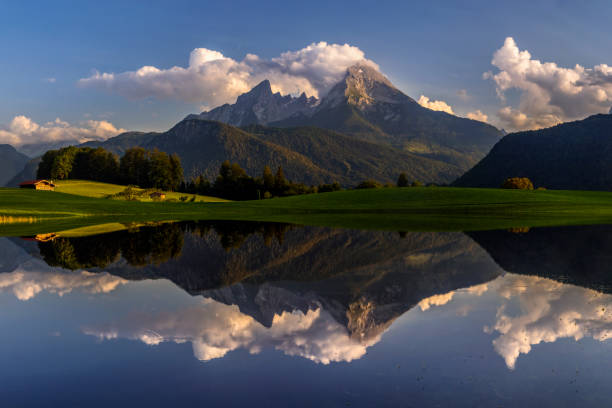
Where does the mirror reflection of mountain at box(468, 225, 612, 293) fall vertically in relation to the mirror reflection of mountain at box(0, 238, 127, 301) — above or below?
above

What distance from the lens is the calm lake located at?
979cm

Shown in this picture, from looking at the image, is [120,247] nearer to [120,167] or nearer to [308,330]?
[308,330]

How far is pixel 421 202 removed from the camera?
9100 centimetres

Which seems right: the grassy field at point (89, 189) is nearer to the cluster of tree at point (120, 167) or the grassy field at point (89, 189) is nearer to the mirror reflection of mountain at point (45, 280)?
the cluster of tree at point (120, 167)

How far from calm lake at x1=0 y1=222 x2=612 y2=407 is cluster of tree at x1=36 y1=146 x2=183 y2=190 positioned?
464 ft

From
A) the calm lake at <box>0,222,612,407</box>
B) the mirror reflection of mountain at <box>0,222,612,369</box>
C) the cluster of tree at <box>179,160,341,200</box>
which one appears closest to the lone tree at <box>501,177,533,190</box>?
the cluster of tree at <box>179,160,341,200</box>

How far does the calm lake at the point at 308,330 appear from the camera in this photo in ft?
32.1

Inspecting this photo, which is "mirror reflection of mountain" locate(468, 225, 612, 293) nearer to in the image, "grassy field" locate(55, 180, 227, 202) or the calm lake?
the calm lake

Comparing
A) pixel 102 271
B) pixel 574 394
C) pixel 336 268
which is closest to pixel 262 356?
pixel 574 394

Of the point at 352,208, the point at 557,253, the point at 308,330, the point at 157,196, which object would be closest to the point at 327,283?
the point at 308,330

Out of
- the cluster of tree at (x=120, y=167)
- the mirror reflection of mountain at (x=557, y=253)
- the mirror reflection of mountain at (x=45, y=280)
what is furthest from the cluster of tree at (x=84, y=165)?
the mirror reflection of mountain at (x=557, y=253)

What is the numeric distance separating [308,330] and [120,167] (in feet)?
580

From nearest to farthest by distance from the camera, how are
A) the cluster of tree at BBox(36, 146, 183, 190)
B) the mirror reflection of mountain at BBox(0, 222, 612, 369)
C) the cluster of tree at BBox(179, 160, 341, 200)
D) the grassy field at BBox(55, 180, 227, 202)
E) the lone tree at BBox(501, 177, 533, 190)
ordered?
the mirror reflection of mountain at BBox(0, 222, 612, 369), the grassy field at BBox(55, 180, 227, 202), the lone tree at BBox(501, 177, 533, 190), the cluster of tree at BBox(179, 160, 341, 200), the cluster of tree at BBox(36, 146, 183, 190)

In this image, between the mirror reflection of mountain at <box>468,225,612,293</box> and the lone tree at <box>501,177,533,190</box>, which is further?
the lone tree at <box>501,177,533,190</box>
